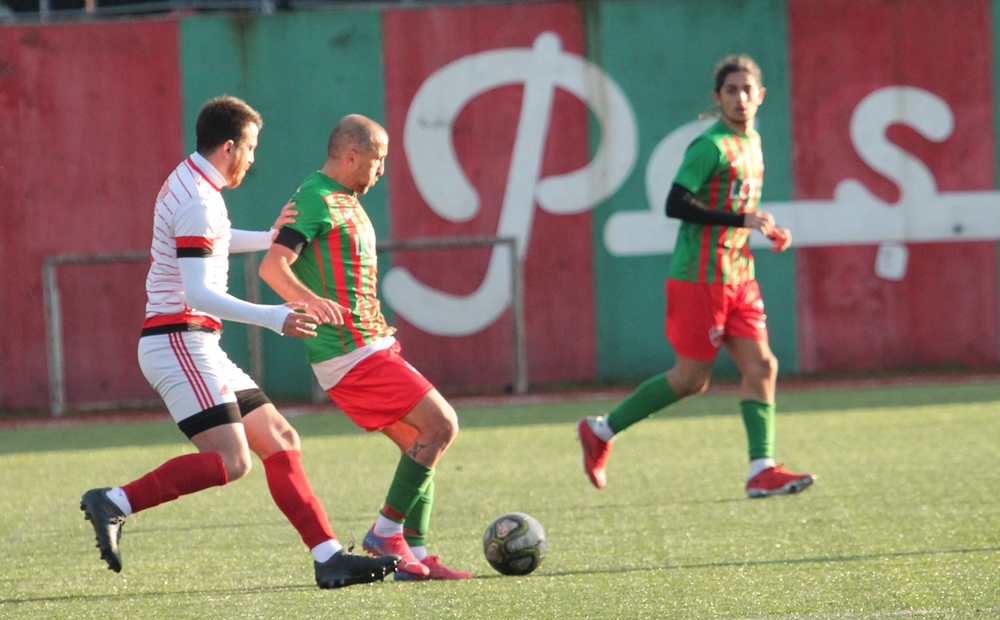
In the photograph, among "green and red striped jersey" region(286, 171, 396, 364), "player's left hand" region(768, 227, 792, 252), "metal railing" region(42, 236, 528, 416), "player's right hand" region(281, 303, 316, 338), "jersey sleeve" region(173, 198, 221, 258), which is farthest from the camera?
"metal railing" region(42, 236, 528, 416)

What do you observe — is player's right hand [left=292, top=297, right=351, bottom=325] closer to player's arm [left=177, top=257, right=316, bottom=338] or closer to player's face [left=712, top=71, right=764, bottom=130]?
player's arm [left=177, top=257, right=316, bottom=338]

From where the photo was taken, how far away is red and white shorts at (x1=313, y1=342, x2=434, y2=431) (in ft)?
16.9

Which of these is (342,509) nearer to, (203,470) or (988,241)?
(203,470)

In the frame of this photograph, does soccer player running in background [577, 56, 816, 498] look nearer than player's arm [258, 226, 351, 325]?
No

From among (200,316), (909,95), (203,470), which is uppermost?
(909,95)

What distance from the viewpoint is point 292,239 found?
4996mm

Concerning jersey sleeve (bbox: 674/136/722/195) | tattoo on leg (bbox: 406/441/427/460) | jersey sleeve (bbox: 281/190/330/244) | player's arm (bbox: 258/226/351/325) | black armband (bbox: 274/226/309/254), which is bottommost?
tattoo on leg (bbox: 406/441/427/460)

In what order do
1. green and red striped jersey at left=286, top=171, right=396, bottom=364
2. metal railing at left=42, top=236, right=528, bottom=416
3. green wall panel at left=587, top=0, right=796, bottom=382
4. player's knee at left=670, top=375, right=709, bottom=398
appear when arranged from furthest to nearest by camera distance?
green wall panel at left=587, top=0, right=796, bottom=382 < metal railing at left=42, top=236, right=528, bottom=416 < player's knee at left=670, top=375, right=709, bottom=398 < green and red striped jersey at left=286, top=171, right=396, bottom=364

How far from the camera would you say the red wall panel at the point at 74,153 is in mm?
12570

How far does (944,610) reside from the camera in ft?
14.3

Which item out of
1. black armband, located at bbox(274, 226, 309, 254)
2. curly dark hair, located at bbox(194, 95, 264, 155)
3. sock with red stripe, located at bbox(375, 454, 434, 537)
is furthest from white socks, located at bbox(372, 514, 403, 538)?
curly dark hair, located at bbox(194, 95, 264, 155)

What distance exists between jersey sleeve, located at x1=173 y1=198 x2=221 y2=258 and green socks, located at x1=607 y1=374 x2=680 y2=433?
2.87 m

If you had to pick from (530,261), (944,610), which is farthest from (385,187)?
(944,610)

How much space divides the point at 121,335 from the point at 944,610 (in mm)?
9738
